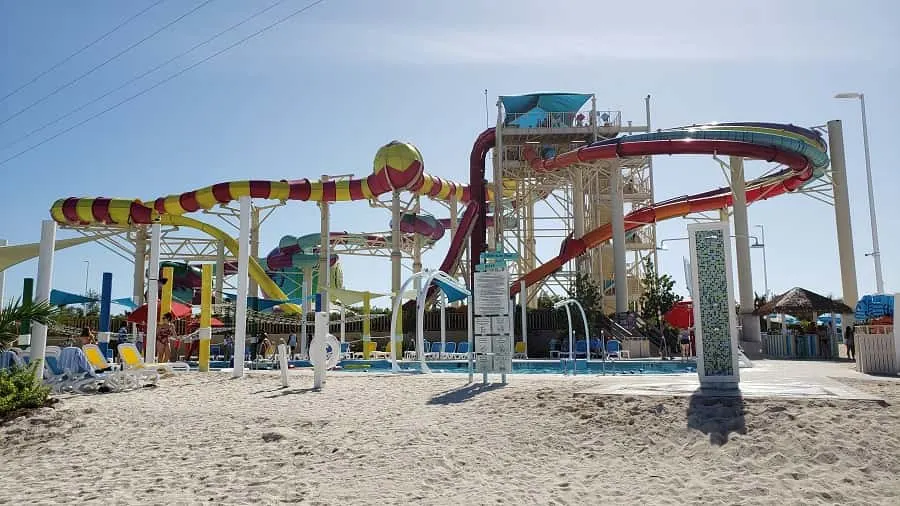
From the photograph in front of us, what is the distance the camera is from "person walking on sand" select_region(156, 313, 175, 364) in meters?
18.7

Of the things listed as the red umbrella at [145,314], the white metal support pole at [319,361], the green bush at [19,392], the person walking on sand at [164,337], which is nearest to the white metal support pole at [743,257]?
the white metal support pole at [319,361]

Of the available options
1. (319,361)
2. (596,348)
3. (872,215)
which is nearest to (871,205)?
(872,215)

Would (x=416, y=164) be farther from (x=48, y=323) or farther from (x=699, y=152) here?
(x=48, y=323)

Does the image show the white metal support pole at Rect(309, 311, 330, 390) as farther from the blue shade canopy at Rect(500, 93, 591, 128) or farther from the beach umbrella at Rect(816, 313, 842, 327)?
the beach umbrella at Rect(816, 313, 842, 327)

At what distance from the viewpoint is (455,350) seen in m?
24.4

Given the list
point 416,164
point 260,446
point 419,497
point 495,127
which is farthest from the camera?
point 495,127

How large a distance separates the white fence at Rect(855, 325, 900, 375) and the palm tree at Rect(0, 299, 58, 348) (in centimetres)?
1417

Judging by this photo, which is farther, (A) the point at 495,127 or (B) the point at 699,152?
(A) the point at 495,127

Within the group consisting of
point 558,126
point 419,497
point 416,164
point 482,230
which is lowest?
point 419,497

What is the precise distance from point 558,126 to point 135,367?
20.2 metres

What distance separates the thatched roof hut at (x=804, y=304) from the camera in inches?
798

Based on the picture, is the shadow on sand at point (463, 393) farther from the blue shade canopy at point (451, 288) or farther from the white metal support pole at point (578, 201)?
the white metal support pole at point (578, 201)

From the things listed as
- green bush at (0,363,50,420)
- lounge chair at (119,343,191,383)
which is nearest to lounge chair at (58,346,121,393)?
lounge chair at (119,343,191,383)

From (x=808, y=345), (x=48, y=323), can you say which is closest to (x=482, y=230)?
(x=808, y=345)
